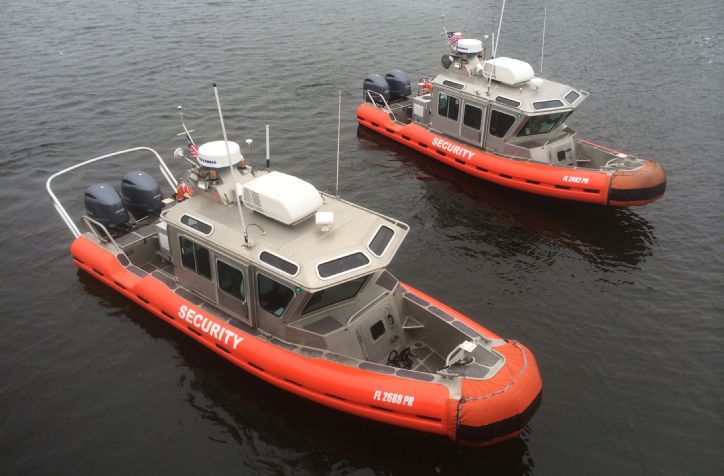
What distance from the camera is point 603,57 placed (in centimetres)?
3058

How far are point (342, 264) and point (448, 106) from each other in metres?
11.8

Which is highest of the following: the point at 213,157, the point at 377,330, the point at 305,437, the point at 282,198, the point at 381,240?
the point at 213,157

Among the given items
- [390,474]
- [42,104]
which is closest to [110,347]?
[390,474]

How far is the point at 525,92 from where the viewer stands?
61.0 feet

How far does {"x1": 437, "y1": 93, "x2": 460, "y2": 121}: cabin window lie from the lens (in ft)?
65.7

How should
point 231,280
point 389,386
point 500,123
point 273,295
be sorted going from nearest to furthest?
point 389,386
point 273,295
point 231,280
point 500,123

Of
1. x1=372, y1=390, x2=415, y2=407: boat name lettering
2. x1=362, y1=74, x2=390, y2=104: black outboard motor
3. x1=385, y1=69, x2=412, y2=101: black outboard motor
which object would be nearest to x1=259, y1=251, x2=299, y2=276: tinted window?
x1=372, y1=390, x2=415, y2=407: boat name lettering

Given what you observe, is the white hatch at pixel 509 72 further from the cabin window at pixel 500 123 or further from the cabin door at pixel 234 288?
the cabin door at pixel 234 288

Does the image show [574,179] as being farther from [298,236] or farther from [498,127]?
[298,236]

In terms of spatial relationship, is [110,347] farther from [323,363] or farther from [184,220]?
[323,363]

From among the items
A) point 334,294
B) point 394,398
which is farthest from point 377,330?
point 394,398

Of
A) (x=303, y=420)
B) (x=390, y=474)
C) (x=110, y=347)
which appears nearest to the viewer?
(x=390, y=474)

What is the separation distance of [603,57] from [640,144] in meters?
10.0

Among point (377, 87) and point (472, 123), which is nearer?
point (472, 123)
